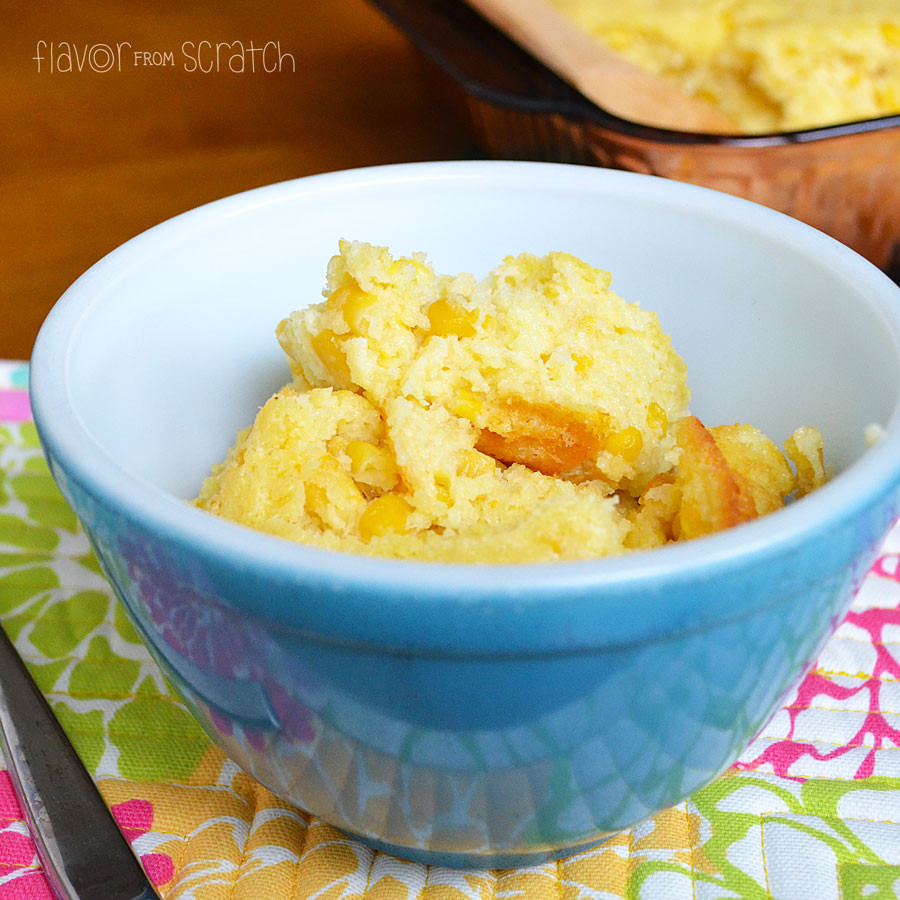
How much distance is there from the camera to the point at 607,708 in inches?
16.1

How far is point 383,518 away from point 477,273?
241 mm

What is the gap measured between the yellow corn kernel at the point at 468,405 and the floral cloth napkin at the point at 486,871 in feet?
0.75

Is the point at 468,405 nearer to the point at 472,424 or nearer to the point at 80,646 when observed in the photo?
the point at 472,424

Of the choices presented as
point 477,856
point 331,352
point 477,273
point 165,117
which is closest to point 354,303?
point 331,352

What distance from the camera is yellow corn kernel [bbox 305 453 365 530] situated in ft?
1.64

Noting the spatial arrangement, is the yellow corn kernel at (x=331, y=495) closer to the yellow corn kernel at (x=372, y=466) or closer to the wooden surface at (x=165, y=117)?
the yellow corn kernel at (x=372, y=466)

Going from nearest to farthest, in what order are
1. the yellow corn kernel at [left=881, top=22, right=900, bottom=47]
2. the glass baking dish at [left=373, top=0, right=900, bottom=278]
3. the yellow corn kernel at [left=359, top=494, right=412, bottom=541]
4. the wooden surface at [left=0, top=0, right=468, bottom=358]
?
the yellow corn kernel at [left=359, top=494, right=412, bottom=541] → the glass baking dish at [left=373, top=0, right=900, bottom=278] → the yellow corn kernel at [left=881, top=22, right=900, bottom=47] → the wooden surface at [left=0, top=0, right=468, bottom=358]

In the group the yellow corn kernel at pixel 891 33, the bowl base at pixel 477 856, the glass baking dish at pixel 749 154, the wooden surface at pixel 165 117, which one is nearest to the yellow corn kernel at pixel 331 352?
the bowl base at pixel 477 856

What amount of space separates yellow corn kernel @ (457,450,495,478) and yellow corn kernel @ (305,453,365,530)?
5 cm

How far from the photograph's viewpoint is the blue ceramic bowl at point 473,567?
373mm

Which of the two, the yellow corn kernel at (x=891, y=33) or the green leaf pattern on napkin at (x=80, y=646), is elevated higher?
the yellow corn kernel at (x=891, y=33)

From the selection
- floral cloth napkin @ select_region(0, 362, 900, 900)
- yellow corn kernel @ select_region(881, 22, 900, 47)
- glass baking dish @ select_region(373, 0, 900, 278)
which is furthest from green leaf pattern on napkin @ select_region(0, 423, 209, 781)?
yellow corn kernel @ select_region(881, 22, 900, 47)

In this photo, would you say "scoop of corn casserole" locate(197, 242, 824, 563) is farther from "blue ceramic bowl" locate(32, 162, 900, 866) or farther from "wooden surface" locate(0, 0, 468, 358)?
"wooden surface" locate(0, 0, 468, 358)

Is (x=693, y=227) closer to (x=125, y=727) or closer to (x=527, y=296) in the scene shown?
(x=527, y=296)
